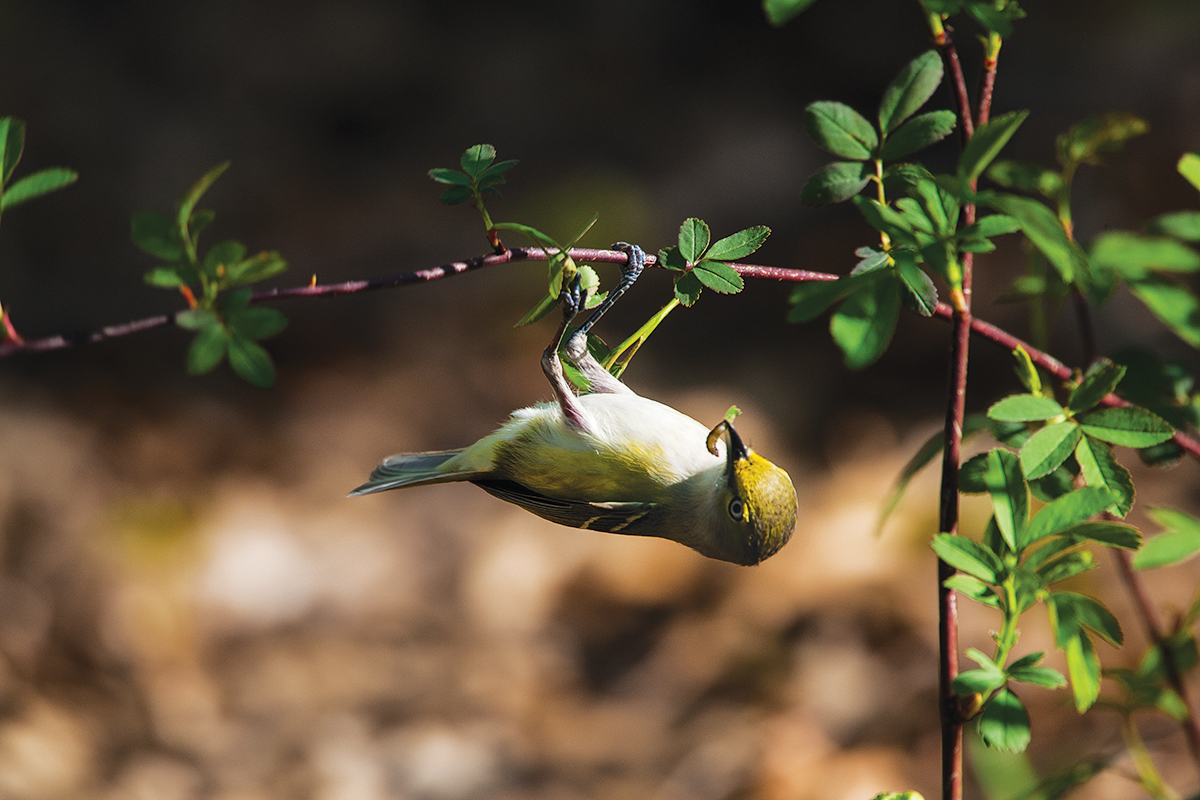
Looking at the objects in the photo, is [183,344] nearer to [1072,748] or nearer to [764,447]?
[764,447]

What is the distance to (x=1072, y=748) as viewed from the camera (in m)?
2.96

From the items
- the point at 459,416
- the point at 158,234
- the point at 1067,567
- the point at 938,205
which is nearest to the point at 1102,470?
the point at 1067,567

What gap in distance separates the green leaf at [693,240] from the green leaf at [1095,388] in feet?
1.59

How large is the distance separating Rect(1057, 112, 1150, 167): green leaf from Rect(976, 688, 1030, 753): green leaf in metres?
0.82

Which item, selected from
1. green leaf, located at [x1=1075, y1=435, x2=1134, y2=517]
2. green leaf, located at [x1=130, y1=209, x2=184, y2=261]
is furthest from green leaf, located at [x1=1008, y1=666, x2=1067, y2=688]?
green leaf, located at [x1=130, y1=209, x2=184, y2=261]

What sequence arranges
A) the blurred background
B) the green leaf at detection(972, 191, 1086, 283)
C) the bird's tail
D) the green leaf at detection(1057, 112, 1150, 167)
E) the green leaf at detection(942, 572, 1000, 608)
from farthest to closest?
1. the blurred background
2. the bird's tail
3. the green leaf at detection(1057, 112, 1150, 167)
4. the green leaf at detection(942, 572, 1000, 608)
5. the green leaf at detection(972, 191, 1086, 283)

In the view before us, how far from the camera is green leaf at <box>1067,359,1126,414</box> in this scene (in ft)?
3.34

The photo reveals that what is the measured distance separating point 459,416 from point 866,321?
3.40 m

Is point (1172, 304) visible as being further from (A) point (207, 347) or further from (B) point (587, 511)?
(A) point (207, 347)

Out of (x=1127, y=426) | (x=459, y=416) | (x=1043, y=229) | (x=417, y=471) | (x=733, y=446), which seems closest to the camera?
(x=1043, y=229)

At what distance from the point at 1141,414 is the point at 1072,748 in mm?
2432

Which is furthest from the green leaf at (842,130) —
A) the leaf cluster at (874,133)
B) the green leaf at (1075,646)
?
the green leaf at (1075,646)

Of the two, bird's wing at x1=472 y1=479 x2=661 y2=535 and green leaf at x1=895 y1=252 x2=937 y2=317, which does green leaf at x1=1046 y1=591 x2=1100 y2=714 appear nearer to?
green leaf at x1=895 y1=252 x2=937 y2=317

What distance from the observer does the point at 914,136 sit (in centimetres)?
104
